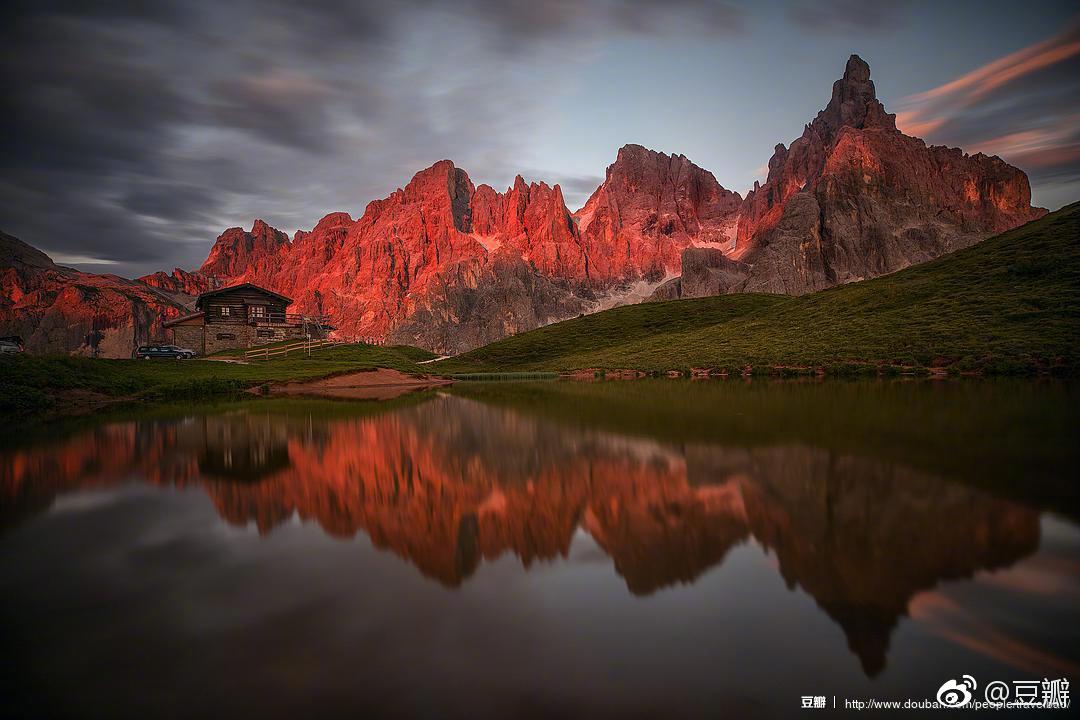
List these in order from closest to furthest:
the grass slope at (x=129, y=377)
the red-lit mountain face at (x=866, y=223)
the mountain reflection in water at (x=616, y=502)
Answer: the mountain reflection in water at (x=616, y=502) < the grass slope at (x=129, y=377) < the red-lit mountain face at (x=866, y=223)

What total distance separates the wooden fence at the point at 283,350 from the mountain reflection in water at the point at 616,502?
166ft

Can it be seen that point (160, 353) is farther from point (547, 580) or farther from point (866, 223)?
point (866, 223)

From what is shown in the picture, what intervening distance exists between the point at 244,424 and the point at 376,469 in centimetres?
1296

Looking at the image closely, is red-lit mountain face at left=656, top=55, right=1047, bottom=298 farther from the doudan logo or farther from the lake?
the doudan logo

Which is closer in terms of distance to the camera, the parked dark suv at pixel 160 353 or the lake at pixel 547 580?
the lake at pixel 547 580

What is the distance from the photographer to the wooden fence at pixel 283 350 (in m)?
65.0

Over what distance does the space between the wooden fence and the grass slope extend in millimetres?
6200

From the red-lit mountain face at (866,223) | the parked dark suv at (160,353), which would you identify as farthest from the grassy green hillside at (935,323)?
the red-lit mountain face at (866,223)

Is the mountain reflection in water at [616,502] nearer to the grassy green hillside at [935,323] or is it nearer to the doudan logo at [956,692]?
the doudan logo at [956,692]

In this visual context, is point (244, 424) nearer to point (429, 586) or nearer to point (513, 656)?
point (429, 586)

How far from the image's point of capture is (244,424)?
74.4ft

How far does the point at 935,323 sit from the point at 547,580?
52839mm

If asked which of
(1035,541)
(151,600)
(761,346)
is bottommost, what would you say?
(151,600)

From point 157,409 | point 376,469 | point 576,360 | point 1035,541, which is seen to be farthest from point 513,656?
point 576,360
